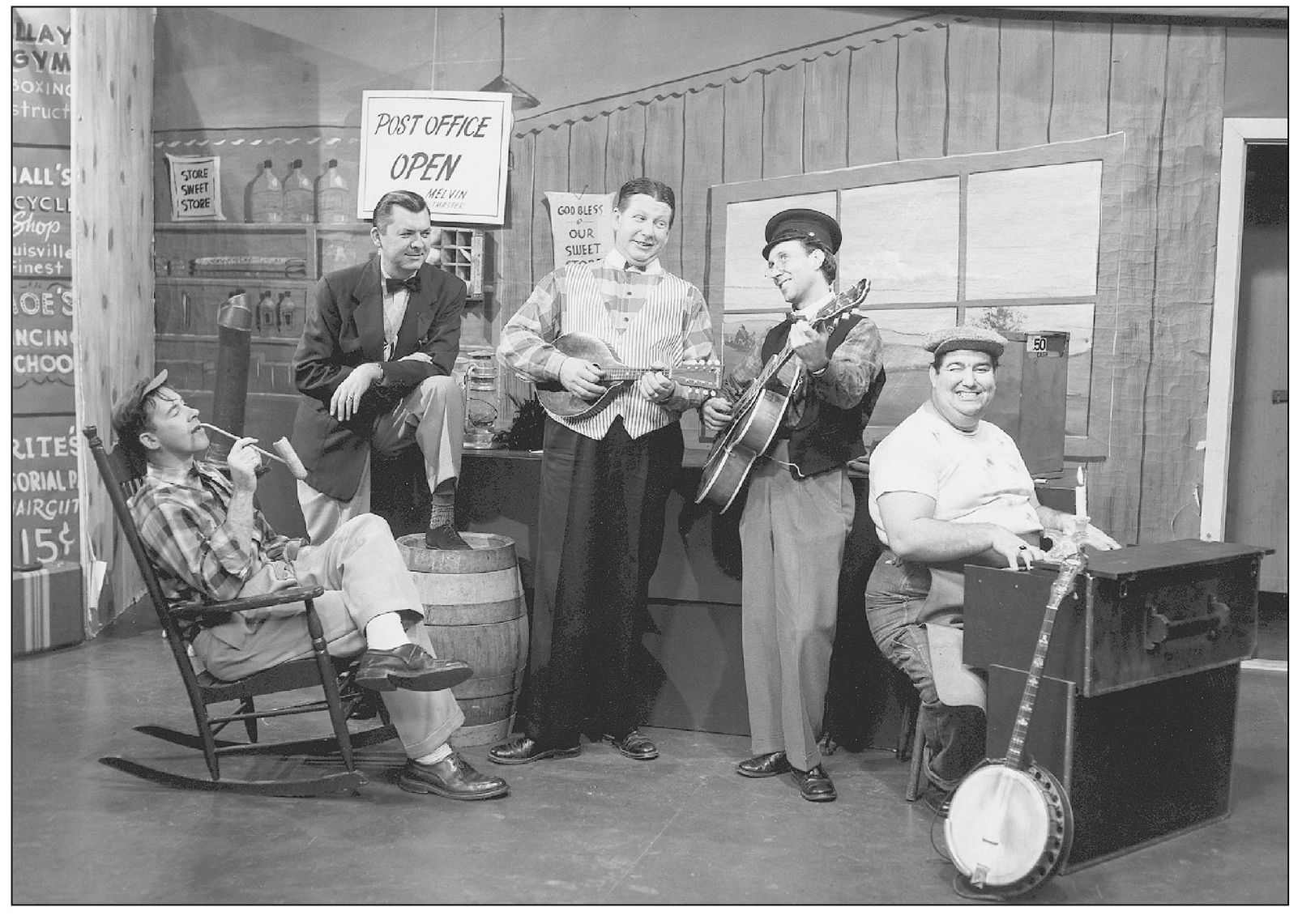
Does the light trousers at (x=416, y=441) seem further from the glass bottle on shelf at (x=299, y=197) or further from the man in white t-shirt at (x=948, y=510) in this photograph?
the glass bottle on shelf at (x=299, y=197)

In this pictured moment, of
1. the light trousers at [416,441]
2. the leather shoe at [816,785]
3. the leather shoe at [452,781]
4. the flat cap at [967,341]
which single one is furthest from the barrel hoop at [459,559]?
the flat cap at [967,341]

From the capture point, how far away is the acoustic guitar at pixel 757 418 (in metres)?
3.48

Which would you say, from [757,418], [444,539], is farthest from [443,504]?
[757,418]

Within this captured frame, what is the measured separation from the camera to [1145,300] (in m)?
4.79

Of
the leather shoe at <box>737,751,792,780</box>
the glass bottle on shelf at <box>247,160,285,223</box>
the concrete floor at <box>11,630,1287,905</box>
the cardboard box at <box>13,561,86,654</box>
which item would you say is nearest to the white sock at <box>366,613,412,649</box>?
the concrete floor at <box>11,630,1287,905</box>

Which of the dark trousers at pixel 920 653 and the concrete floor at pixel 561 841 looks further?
the dark trousers at pixel 920 653

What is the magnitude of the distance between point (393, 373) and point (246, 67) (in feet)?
8.18

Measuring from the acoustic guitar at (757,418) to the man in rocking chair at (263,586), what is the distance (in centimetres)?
92

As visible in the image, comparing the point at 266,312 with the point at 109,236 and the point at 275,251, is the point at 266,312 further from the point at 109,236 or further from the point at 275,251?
the point at 109,236

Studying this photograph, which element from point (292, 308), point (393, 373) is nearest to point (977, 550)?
point (393, 373)

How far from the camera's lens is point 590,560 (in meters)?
3.80
